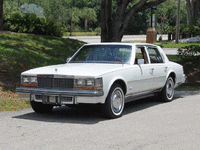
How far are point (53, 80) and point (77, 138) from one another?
1.87 metres

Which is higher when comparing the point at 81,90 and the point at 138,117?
the point at 81,90

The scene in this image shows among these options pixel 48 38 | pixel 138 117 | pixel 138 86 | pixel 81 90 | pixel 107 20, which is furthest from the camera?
pixel 48 38

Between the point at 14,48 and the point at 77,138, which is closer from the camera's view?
the point at 77,138

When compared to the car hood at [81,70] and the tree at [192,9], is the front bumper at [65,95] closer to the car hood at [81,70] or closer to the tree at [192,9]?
the car hood at [81,70]

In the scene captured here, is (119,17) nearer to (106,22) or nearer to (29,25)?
(106,22)

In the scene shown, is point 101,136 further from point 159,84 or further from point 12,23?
point 12,23

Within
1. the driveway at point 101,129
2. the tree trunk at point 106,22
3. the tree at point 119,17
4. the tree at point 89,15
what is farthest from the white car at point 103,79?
the tree at point 89,15

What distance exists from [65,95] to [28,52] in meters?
8.73

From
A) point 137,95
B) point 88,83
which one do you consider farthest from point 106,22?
point 88,83

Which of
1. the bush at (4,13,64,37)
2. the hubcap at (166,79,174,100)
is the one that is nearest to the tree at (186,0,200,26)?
the bush at (4,13,64,37)

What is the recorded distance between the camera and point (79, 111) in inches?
355

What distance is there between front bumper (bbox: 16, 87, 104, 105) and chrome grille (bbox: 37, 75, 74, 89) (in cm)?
11

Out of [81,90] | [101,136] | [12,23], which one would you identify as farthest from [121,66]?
[12,23]

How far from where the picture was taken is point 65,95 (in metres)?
7.60
